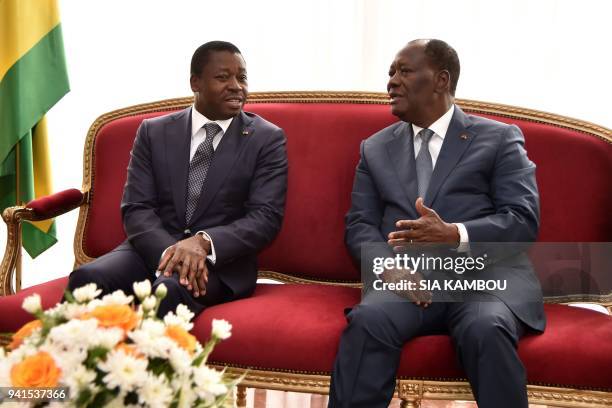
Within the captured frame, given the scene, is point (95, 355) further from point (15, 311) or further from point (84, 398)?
point (15, 311)

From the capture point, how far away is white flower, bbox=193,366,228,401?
1593 millimetres

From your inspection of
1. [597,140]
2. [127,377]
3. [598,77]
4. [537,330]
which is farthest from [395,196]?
[127,377]

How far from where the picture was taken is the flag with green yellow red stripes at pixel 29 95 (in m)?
4.24

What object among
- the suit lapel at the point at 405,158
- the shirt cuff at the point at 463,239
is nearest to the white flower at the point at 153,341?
the shirt cuff at the point at 463,239

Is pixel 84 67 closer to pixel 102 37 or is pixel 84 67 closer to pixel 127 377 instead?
pixel 102 37

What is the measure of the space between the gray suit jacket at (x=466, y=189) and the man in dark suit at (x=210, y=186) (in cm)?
40

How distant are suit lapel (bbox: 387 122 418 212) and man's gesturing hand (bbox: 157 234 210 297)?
829 mm

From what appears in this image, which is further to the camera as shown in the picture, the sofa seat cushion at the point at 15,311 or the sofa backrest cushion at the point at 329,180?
the sofa backrest cushion at the point at 329,180

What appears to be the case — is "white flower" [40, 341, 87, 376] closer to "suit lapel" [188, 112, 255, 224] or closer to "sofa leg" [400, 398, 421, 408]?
"sofa leg" [400, 398, 421, 408]

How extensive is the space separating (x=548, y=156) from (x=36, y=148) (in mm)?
2668

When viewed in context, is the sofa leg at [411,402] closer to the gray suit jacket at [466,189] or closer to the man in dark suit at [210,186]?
the gray suit jacket at [466,189]

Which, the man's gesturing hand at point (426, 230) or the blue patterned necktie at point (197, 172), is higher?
the blue patterned necktie at point (197, 172)

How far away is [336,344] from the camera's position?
283 cm
